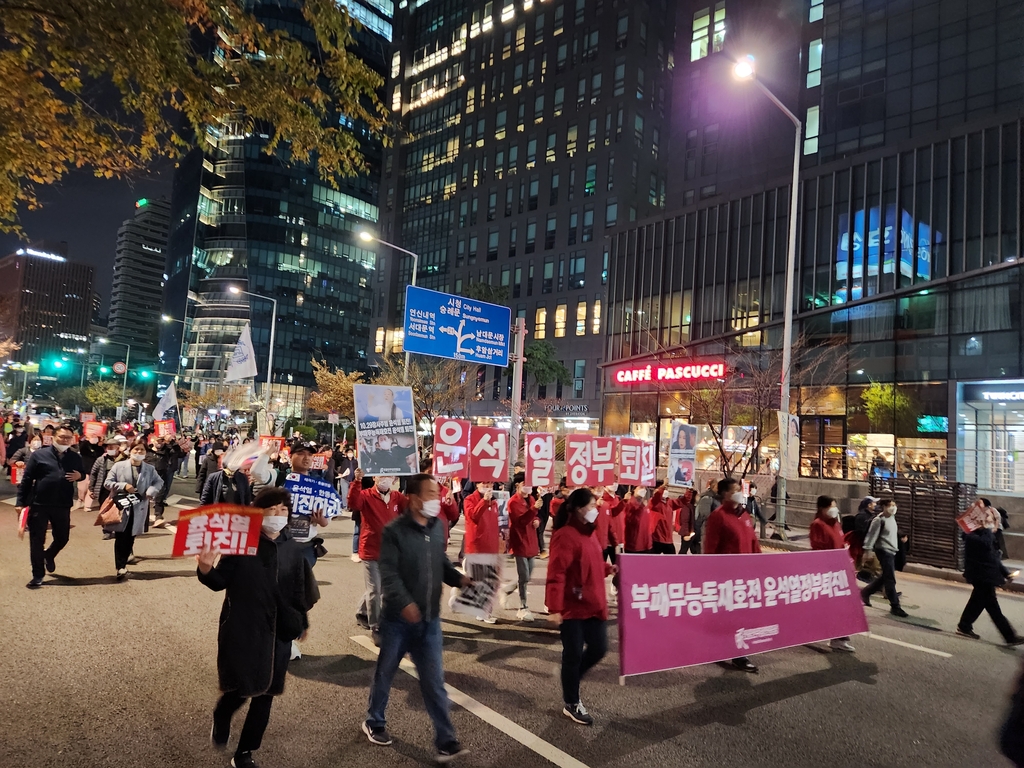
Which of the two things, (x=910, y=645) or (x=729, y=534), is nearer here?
(x=729, y=534)

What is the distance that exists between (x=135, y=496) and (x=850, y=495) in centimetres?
1945

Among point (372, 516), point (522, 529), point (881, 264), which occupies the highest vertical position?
point (881, 264)

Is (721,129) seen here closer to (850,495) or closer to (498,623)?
(850,495)

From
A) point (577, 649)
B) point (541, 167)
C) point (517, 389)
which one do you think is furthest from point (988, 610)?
point (541, 167)

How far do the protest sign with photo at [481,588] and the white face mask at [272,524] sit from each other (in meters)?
2.39

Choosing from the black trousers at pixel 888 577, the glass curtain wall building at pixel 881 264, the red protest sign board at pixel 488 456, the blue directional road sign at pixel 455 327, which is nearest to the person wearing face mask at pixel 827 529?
the black trousers at pixel 888 577

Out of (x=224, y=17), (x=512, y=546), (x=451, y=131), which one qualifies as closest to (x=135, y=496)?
(x=512, y=546)

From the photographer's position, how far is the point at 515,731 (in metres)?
4.79

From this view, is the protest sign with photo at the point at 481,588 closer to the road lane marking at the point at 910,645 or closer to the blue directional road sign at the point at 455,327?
the road lane marking at the point at 910,645

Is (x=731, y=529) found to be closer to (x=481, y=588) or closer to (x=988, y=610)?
(x=481, y=588)

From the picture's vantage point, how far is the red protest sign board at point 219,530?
382cm

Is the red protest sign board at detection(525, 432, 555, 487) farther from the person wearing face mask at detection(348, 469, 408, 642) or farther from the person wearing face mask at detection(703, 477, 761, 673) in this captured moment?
the person wearing face mask at detection(703, 477, 761, 673)

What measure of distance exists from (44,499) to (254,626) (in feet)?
A: 20.4

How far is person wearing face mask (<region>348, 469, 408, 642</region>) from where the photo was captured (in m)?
6.94
